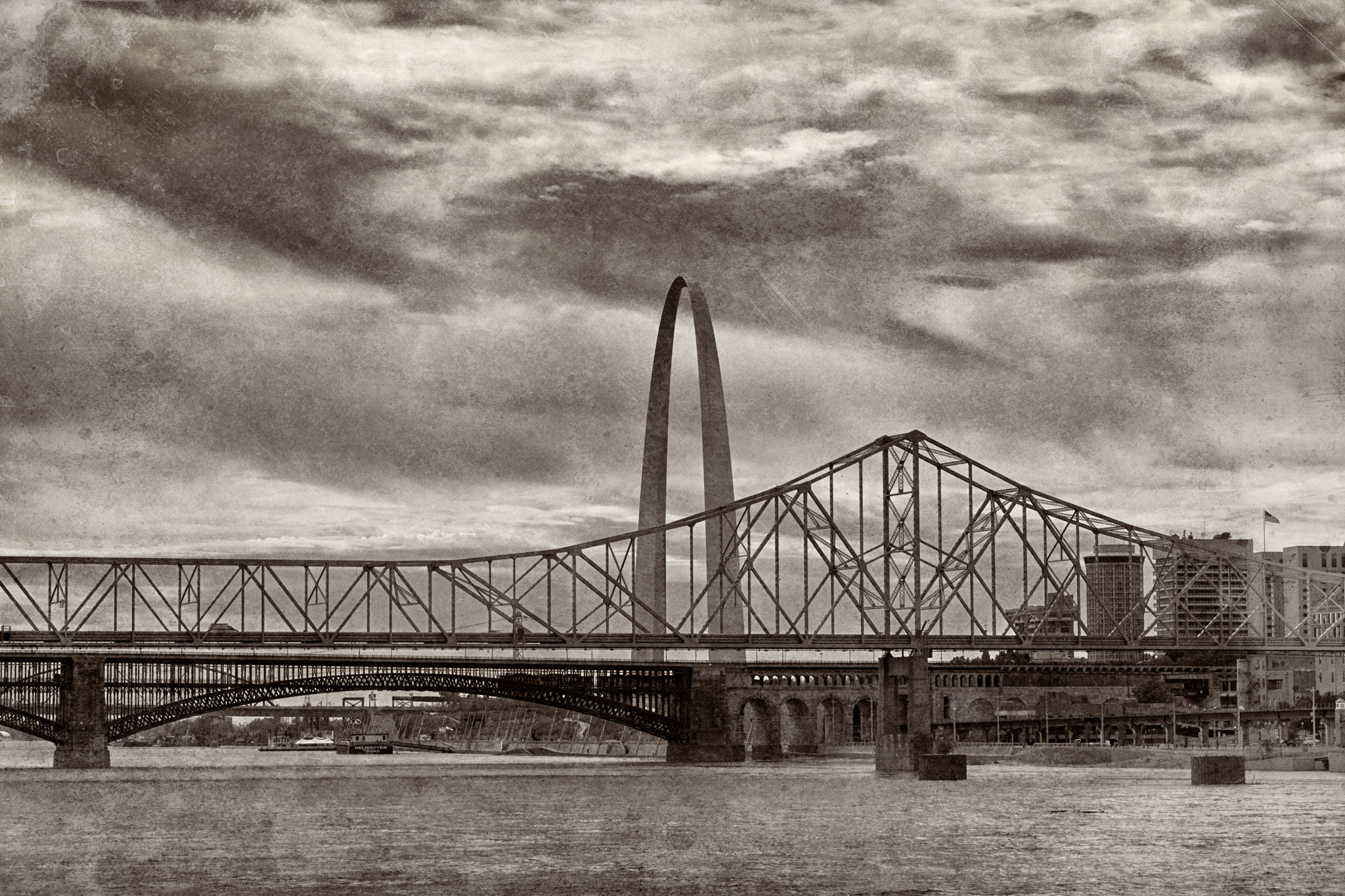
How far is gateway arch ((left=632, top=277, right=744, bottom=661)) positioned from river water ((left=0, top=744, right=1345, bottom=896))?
754 inches

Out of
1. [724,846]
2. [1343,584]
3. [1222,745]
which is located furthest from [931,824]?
[1222,745]

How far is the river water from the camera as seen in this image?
187ft

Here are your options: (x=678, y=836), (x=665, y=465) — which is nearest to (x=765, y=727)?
(x=665, y=465)

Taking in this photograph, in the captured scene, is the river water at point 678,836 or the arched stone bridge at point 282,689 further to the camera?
the arched stone bridge at point 282,689

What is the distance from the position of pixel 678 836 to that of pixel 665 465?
7314 cm

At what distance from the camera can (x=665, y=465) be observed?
147m

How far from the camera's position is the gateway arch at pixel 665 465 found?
139 meters

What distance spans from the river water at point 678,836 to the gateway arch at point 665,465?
754 inches

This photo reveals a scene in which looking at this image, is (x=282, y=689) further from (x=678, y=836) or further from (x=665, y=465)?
(x=678, y=836)

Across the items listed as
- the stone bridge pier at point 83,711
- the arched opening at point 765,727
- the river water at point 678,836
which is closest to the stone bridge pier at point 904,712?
the river water at point 678,836

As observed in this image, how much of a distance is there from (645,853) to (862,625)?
219 feet

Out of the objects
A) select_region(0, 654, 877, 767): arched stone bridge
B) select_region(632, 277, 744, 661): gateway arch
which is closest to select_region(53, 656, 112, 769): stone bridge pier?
select_region(0, 654, 877, 767): arched stone bridge

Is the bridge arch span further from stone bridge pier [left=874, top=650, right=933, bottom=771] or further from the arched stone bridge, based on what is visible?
stone bridge pier [left=874, top=650, right=933, bottom=771]

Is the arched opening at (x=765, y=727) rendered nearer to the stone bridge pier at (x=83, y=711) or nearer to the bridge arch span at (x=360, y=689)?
the bridge arch span at (x=360, y=689)
